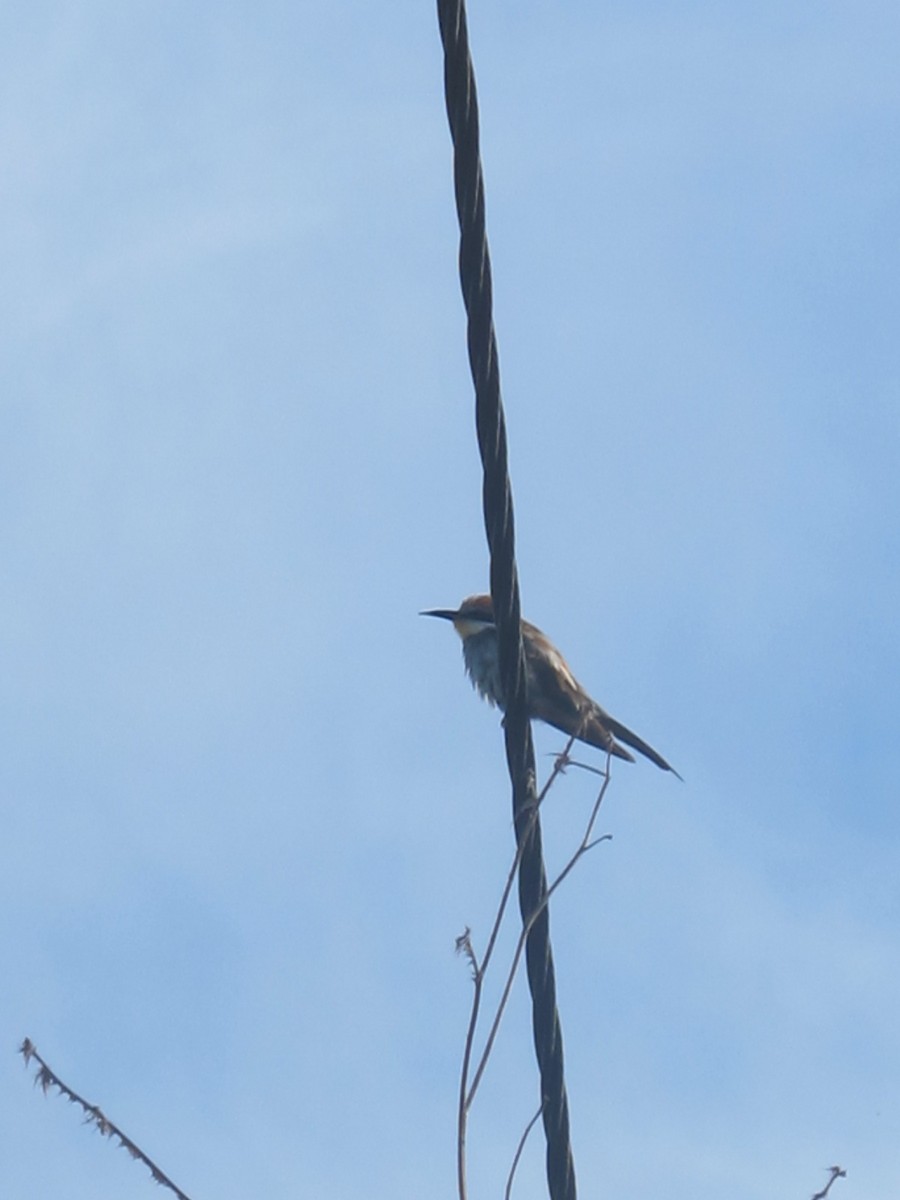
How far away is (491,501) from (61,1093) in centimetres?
155

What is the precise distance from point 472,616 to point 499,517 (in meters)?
4.19

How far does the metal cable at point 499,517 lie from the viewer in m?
3.52

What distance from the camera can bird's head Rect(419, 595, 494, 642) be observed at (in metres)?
8.02

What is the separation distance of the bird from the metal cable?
1866mm

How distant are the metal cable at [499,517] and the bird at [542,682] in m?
1.87

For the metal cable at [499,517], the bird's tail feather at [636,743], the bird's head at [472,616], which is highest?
the bird's head at [472,616]

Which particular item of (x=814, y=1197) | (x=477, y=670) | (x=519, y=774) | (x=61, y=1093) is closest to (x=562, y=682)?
(x=477, y=670)

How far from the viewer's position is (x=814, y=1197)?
11.5ft

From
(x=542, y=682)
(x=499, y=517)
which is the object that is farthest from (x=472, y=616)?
(x=499, y=517)

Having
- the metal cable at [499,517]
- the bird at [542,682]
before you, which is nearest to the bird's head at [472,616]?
the bird at [542,682]

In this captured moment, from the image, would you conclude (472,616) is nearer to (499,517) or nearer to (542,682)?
(542,682)

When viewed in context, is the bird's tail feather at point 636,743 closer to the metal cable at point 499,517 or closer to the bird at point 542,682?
the bird at point 542,682

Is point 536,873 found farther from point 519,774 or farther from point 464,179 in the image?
point 464,179

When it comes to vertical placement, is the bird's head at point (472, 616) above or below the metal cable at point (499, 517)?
above
